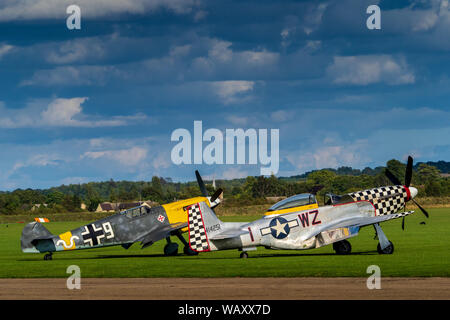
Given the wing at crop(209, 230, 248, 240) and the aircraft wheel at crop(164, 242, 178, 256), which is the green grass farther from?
the aircraft wheel at crop(164, 242, 178, 256)

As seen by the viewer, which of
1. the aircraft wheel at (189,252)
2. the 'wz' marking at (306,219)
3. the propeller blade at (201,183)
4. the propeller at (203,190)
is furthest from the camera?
the propeller blade at (201,183)

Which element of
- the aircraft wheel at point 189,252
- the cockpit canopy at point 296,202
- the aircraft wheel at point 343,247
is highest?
the cockpit canopy at point 296,202

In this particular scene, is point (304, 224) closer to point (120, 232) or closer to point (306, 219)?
point (306, 219)

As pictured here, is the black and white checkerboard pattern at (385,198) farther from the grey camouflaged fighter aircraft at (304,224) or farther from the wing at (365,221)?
the wing at (365,221)

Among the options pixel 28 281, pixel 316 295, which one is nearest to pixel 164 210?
pixel 28 281

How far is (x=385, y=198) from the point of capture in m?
30.7

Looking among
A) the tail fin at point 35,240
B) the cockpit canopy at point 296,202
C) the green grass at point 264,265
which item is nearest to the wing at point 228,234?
the green grass at point 264,265

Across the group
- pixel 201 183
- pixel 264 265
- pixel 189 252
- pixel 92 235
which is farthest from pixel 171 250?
pixel 264 265

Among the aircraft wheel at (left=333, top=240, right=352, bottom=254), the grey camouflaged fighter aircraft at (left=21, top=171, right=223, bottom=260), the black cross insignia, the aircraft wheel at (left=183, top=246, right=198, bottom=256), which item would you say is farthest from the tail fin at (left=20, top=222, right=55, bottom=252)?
the aircraft wheel at (left=333, top=240, right=352, bottom=254)

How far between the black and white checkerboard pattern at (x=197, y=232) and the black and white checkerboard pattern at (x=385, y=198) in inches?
253

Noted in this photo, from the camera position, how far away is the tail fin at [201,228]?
96.1 ft

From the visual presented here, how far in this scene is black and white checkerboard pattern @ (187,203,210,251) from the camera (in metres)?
29.3
